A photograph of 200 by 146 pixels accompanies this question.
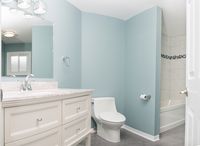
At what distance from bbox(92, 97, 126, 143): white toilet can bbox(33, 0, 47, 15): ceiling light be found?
5.13 ft

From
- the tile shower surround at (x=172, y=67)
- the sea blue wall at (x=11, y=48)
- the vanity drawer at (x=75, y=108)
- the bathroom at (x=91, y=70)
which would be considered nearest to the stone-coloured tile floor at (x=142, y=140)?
the bathroom at (x=91, y=70)

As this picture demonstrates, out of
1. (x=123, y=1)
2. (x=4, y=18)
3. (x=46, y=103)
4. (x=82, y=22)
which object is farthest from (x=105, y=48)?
(x=46, y=103)

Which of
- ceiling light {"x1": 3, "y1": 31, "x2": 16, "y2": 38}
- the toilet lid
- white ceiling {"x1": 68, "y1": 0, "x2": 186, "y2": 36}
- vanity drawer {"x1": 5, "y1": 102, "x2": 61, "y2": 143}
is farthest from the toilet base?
white ceiling {"x1": 68, "y1": 0, "x2": 186, "y2": 36}

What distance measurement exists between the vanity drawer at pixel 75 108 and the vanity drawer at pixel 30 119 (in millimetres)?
108

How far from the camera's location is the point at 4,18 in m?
1.75

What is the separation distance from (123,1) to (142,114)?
186 cm

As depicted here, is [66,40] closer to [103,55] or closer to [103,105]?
[103,55]

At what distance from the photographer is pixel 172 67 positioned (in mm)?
4051

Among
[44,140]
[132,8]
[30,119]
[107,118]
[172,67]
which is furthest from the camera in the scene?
[172,67]

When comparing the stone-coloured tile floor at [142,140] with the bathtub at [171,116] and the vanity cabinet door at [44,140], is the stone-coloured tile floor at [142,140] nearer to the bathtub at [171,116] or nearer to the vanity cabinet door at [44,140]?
the bathtub at [171,116]

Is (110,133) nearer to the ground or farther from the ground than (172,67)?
nearer to the ground

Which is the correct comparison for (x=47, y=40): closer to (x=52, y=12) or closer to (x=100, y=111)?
(x=52, y=12)

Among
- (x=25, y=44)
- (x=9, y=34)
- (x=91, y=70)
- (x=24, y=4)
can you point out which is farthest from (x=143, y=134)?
(x=24, y=4)

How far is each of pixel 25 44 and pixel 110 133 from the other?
1.75 meters
